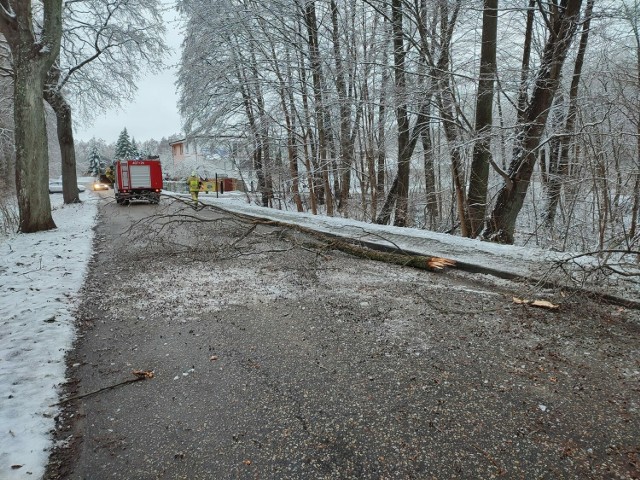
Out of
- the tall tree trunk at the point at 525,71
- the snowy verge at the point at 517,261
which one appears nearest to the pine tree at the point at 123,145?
the snowy verge at the point at 517,261

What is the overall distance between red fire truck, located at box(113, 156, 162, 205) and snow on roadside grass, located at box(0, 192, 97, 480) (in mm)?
14016

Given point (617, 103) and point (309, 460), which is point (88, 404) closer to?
point (309, 460)

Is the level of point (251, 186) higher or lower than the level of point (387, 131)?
lower

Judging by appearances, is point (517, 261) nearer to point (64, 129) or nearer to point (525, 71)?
point (525, 71)

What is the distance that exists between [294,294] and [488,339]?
92.2 inches

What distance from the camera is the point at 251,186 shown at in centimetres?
1923

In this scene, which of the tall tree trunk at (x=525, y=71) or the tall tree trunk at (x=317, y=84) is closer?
the tall tree trunk at (x=525, y=71)

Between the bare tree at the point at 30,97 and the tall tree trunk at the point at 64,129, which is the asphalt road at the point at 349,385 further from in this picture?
the tall tree trunk at the point at 64,129

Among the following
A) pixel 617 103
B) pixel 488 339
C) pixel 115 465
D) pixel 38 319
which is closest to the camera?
pixel 115 465

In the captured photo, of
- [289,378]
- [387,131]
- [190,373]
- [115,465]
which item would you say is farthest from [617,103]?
[115,465]

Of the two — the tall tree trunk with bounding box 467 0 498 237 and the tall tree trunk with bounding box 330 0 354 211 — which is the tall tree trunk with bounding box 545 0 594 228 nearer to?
the tall tree trunk with bounding box 467 0 498 237

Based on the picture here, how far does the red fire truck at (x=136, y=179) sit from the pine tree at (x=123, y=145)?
6030 cm

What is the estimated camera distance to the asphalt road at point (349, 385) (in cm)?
198

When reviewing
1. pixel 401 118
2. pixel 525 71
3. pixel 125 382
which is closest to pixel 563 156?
pixel 525 71
